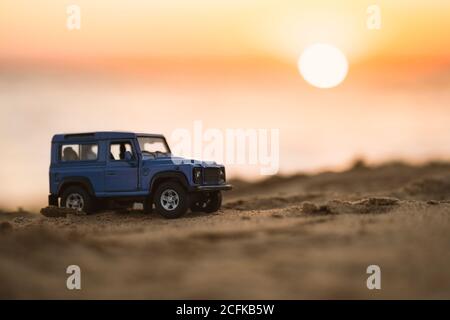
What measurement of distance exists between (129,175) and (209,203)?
242cm

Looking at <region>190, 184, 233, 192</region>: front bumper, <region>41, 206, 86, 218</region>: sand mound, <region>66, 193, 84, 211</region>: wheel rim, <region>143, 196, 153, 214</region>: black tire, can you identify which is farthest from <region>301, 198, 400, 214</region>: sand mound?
<region>41, 206, 86, 218</region>: sand mound

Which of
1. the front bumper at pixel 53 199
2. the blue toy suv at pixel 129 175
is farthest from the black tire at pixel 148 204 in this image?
the front bumper at pixel 53 199

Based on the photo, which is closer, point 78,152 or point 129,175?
point 129,175


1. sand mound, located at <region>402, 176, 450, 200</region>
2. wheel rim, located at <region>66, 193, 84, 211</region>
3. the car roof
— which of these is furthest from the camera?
sand mound, located at <region>402, 176, 450, 200</region>

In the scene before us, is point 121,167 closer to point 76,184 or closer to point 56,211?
point 76,184

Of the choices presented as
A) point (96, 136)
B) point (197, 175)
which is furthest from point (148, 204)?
point (96, 136)

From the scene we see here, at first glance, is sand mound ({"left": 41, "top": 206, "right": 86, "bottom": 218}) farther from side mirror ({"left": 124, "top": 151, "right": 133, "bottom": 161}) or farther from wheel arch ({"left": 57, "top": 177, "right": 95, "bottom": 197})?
side mirror ({"left": 124, "top": 151, "right": 133, "bottom": 161})

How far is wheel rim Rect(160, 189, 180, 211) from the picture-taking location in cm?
1833

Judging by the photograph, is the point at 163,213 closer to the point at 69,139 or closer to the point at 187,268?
the point at 69,139

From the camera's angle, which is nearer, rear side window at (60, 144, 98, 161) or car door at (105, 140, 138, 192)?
car door at (105, 140, 138, 192)

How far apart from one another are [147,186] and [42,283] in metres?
7.79

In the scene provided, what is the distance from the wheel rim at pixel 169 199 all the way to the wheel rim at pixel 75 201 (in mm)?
2430

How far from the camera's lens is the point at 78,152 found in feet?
64.5

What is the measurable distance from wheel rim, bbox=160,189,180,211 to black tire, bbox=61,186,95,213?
6.95ft
